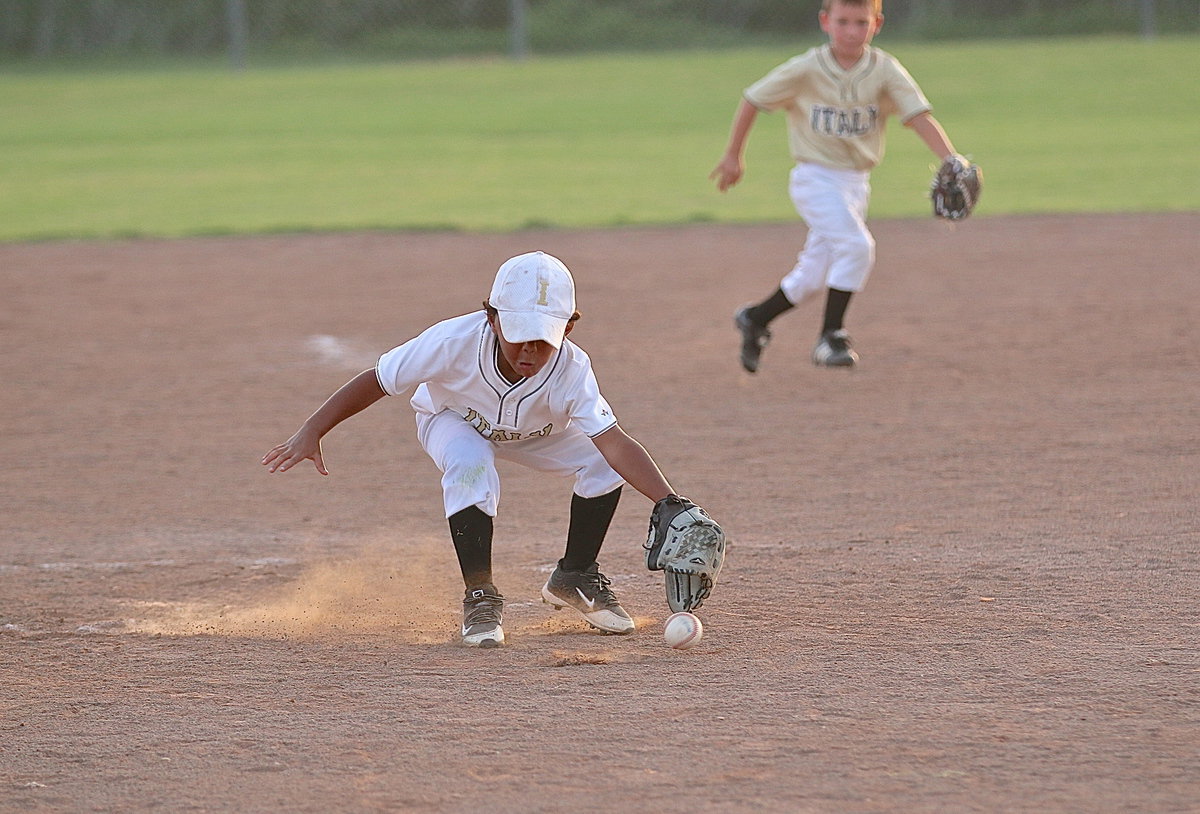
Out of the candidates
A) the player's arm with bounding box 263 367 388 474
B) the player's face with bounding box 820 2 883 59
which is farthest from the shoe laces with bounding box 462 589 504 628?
the player's face with bounding box 820 2 883 59

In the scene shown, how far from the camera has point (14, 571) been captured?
427 centimetres

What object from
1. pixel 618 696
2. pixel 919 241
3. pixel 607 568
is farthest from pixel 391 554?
pixel 919 241

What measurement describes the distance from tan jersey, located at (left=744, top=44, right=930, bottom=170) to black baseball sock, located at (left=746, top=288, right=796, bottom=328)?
624mm

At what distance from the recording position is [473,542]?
3578mm

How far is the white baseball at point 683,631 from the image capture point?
3371 mm

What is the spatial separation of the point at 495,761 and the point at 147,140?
15.8 meters

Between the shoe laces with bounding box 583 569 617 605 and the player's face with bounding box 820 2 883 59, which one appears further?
the player's face with bounding box 820 2 883 59

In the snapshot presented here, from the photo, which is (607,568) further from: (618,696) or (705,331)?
(705,331)

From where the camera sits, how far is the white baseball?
3.37 meters

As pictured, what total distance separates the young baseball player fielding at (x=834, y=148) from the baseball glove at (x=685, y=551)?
3.27 m

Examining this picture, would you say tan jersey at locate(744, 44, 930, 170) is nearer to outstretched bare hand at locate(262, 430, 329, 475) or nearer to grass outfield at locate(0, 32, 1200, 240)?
outstretched bare hand at locate(262, 430, 329, 475)

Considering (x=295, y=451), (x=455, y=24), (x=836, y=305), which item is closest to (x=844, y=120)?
(x=836, y=305)

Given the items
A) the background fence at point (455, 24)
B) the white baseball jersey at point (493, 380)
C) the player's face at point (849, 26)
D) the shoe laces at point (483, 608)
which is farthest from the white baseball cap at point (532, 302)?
the background fence at point (455, 24)

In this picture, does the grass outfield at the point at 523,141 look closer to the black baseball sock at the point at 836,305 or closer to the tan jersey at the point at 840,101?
the tan jersey at the point at 840,101
